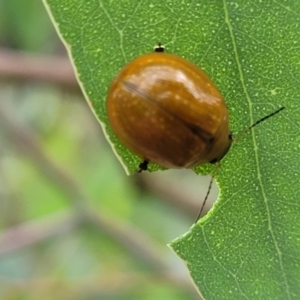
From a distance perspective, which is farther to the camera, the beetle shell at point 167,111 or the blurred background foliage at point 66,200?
the blurred background foliage at point 66,200

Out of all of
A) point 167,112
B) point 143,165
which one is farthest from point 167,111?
point 143,165

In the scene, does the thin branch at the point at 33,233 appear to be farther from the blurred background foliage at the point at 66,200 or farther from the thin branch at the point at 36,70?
the thin branch at the point at 36,70

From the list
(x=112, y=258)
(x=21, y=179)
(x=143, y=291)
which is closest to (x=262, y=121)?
(x=143, y=291)

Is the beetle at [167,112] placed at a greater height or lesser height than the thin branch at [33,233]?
greater

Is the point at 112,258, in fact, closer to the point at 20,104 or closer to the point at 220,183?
the point at 20,104

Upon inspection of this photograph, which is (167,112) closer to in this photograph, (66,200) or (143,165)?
(143,165)

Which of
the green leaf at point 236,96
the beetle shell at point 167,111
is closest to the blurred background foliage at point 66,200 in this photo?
the beetle shell at point 167,111

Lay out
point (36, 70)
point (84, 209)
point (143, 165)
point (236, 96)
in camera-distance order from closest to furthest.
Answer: point (236, 96) → point (143, 165) → point (36, 70) → point (84, 209)
